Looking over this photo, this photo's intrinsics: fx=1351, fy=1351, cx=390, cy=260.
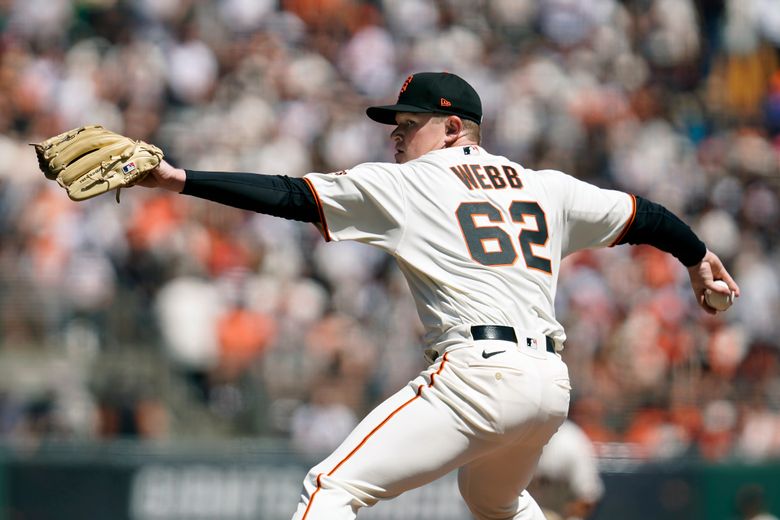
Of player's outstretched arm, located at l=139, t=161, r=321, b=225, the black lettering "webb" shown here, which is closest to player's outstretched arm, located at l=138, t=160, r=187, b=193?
player's outstretched arm, located at l=139, t=161, r=321, b=225

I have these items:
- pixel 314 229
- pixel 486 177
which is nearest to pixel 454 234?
pixel 486 177

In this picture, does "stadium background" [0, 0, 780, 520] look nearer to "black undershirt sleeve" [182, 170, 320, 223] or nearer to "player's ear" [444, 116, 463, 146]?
"player's ear" [444, 116, 463, 146]

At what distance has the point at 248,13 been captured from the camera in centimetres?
1418

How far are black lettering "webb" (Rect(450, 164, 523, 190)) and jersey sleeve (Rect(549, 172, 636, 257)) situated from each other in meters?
0.20

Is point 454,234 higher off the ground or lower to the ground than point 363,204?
lower

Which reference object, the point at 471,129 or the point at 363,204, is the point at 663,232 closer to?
the point at 471,129

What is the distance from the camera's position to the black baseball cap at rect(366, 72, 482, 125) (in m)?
5.14

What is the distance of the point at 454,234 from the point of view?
192 inches

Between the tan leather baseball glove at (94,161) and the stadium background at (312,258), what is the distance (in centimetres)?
554

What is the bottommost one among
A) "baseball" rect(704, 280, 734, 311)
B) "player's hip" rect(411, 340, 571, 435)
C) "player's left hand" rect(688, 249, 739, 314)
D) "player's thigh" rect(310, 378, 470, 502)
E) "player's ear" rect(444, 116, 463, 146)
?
"player's thigh" rect(310, 378, 470, 502)

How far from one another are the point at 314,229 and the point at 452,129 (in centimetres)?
705

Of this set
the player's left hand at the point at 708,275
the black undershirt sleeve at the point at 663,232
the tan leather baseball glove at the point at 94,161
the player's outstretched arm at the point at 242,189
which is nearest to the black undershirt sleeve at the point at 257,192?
the player's outstretched arm at the point at 242,189

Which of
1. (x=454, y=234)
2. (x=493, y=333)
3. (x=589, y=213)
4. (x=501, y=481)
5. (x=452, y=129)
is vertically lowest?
→ (x=501, y=481)

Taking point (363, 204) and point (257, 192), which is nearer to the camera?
point (257, 192)
